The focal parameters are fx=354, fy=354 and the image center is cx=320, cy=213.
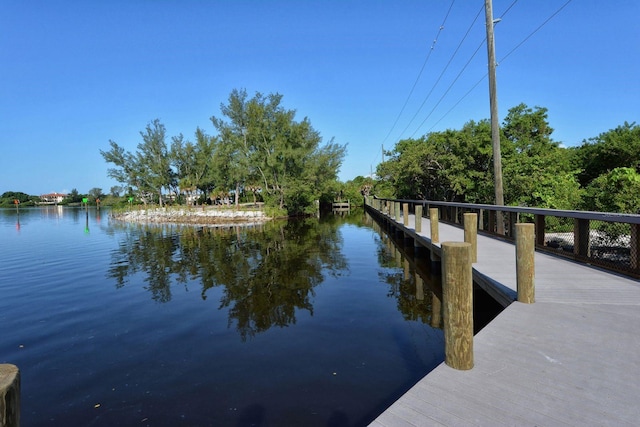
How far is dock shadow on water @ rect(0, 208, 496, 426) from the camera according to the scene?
4.42 metres

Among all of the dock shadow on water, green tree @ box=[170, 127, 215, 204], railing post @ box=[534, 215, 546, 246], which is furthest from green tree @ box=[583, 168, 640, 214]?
green tree @ box=[170, 127, 215, 204]

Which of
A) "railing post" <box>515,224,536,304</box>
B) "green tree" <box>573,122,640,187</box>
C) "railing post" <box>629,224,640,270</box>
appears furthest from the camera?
"green tree" <box>573,122,640,187</box>

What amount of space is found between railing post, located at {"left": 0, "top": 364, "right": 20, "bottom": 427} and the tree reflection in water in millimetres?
5327

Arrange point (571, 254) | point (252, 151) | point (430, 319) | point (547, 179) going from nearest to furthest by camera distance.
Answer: point (430, 319) → point (571, 254) → point (547, 179) → point (252, 151)

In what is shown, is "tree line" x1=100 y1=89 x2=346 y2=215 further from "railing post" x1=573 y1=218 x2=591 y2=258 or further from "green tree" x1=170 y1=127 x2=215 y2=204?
"railing post" x1=573 y1=218 x2=591 y2=258

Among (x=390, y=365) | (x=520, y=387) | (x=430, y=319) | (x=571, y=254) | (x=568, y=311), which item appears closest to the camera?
(x=520, y=387)

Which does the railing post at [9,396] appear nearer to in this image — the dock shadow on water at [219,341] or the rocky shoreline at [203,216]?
the dock shadow on water at [219,341]

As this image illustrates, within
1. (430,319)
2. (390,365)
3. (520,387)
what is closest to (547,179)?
(430,319)

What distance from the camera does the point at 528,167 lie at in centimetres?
1714

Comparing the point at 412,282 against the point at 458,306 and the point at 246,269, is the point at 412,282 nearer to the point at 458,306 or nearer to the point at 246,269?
the point at 246,269

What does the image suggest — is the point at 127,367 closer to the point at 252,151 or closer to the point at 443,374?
the point at 443,374

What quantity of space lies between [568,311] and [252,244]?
15600mm

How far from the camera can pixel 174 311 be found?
8203mm

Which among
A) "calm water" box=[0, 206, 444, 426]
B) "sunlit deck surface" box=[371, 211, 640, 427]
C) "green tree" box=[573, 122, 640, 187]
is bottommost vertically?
"calm water" box=[0, 206, 444, 426]
